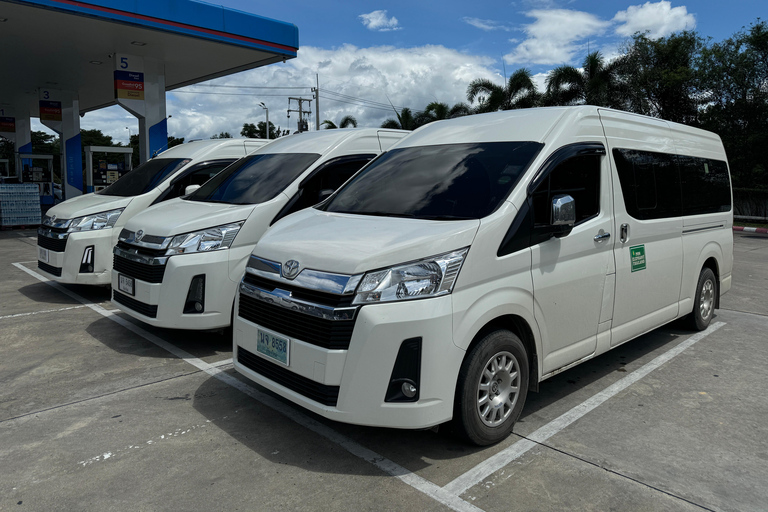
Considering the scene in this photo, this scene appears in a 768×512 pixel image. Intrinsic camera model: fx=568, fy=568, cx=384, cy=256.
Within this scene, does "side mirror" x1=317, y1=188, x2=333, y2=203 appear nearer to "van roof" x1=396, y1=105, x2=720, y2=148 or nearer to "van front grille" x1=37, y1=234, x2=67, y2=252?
"van roof" x1=396, y1=105, x2=720, y2=148

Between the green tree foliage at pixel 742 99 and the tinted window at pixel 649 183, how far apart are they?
24082 mm

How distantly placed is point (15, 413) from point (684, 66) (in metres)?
30.6

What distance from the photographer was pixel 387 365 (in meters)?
2.99

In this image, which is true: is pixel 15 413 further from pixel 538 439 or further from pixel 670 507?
pixel 670 507

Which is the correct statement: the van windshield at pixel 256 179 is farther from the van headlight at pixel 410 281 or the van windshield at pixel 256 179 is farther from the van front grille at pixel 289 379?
the van headlight at pixel 410 281

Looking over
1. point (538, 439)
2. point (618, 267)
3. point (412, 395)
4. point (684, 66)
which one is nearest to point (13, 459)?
point (412, 395)

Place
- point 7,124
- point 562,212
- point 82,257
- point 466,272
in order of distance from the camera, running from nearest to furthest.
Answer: point 466,272, point 562,212, point 82,257, point 7,124

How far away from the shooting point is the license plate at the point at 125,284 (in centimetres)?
537

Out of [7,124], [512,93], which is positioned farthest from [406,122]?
[7,124]

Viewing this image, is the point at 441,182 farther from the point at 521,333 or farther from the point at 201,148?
the point at 201,148

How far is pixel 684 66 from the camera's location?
1073 inches

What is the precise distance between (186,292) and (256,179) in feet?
5.08

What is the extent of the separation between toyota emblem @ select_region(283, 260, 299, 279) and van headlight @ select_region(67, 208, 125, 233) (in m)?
4.65

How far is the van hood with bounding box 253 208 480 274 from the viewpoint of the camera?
3094 millimetres
